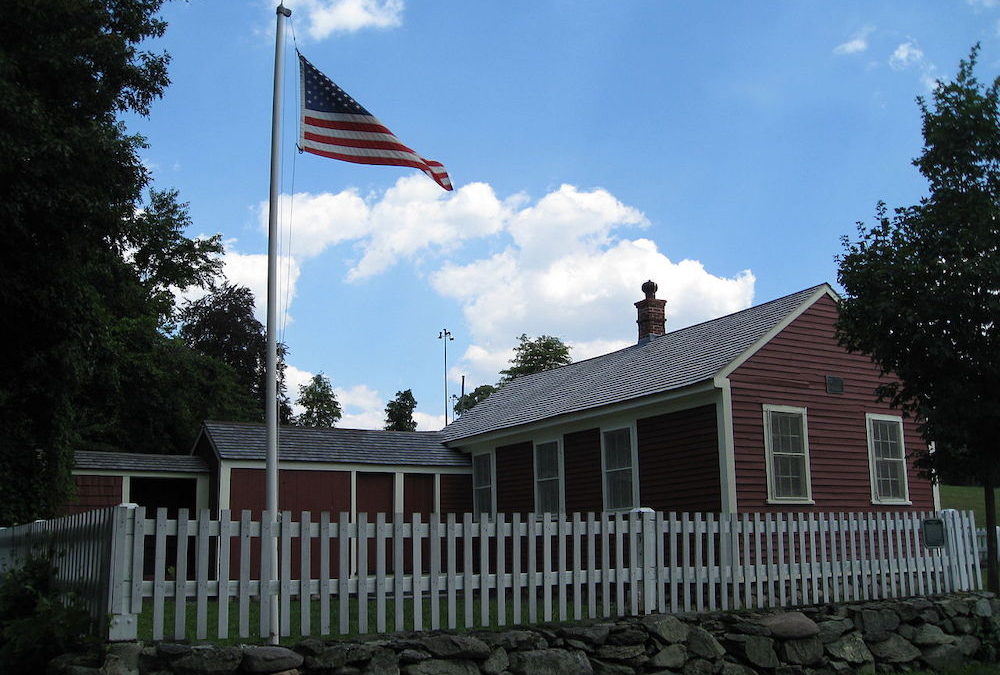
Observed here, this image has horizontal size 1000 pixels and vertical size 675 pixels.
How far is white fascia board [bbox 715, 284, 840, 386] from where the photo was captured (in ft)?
50.3

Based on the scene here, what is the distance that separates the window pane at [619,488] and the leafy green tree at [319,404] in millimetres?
49917

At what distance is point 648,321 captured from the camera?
22391 millimetres

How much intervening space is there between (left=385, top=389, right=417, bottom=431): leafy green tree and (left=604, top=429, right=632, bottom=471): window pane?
49975mm

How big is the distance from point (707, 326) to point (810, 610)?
10173mm

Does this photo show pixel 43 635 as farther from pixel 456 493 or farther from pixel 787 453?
pixel 456 493

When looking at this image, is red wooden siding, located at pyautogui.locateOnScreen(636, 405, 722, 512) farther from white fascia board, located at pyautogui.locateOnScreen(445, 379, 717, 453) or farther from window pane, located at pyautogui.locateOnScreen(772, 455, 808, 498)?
window pane, located at pyautogui.locateOnScreen(772, 455, 808, 498)

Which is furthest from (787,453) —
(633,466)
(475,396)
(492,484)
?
(475,396)

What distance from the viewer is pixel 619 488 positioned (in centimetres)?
1733

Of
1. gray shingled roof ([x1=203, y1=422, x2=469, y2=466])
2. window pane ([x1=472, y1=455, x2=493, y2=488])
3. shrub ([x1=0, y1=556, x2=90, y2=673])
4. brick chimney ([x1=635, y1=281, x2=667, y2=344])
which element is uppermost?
brick chimney ([x1=635, y1=281, x2=667, y2=344])

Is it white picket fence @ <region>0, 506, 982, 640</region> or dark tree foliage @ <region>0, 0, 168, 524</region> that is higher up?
dark tree foliage @ <region>0, 0, 168, 524</region>

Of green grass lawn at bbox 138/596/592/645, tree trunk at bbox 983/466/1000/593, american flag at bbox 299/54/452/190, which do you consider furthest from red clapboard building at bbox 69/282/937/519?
american flag at bbox 299/54/452/190

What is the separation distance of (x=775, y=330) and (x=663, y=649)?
890cm

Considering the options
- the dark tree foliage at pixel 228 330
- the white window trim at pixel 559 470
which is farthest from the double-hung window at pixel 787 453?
the dark tree foliage at pixel 228 330

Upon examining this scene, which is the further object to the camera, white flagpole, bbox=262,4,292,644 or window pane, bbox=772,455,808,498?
window pane, bbox=772,455,808,498
